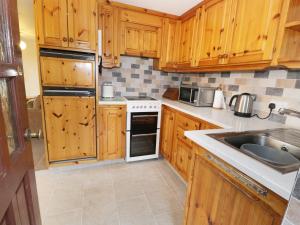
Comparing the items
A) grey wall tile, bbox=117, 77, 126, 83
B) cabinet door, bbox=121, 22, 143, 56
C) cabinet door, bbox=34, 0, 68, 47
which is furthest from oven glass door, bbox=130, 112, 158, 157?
cabinet door, bbox=34, 0, 68, 47

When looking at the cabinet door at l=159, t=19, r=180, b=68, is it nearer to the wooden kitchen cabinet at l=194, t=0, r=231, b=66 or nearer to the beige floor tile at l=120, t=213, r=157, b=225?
the wooden kitchen cabinet at l=194, t=0, r=231, b=66

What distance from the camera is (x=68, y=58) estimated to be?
186 centimetres

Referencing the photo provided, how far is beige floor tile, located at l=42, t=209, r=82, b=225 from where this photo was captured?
1.38 meters

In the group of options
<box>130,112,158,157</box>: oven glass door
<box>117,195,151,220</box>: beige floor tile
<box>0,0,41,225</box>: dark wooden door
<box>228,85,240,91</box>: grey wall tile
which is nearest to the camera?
<box>0,0,41,225</box>: dark wooden door

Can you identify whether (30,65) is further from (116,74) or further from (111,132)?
(111,132)

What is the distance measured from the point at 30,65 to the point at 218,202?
20.5ft

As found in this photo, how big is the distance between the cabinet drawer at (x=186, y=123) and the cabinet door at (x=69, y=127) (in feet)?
3.59

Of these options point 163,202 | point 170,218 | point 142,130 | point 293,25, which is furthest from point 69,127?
point 293,25

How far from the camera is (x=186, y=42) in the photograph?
7.57ft

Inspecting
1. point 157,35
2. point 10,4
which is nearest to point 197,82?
point 157,35

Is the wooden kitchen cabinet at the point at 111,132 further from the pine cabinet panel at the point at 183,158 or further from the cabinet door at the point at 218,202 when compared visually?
the cabinet door at the point at 218,202

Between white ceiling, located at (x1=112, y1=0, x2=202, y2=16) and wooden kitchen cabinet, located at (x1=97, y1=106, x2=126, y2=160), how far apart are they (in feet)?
4.55

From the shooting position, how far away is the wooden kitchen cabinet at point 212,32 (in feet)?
5.47

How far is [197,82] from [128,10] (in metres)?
1.45
